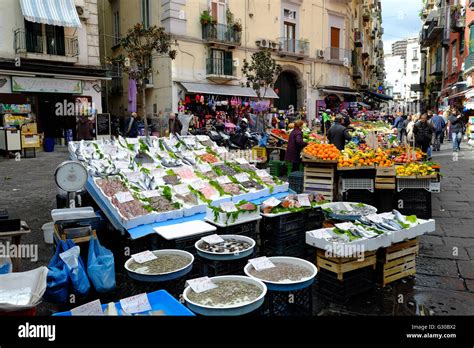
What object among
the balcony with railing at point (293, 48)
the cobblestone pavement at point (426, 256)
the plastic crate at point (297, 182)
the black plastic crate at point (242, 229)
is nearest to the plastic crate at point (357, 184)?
the plastic crate at point (297, 182)

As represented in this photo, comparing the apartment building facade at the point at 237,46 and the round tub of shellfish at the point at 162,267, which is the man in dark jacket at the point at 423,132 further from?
the apartment building facade at the point at 237,46

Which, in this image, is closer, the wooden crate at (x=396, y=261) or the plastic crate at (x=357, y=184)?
the wooden crate at (x=396, y=261)

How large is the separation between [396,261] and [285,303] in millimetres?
1739

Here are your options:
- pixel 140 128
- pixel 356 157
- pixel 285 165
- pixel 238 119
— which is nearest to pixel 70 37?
pixel 140 128

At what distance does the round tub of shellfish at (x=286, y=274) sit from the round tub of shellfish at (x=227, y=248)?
284mm

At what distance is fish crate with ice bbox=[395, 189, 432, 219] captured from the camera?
6801mm

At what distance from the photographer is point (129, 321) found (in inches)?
83.6

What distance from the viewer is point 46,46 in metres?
17.0

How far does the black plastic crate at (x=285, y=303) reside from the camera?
11.0 ft

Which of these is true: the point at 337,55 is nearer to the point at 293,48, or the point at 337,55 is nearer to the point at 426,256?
the point at 293,48

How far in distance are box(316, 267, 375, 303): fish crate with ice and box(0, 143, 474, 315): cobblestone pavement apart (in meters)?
0.07

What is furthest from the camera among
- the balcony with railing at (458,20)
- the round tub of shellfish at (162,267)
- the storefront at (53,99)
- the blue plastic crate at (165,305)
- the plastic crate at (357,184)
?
the balcony with railing at (458,20)

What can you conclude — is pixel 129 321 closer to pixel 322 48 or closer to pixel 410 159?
pixel 410 159

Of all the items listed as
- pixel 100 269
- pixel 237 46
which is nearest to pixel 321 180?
pixel 100 269
